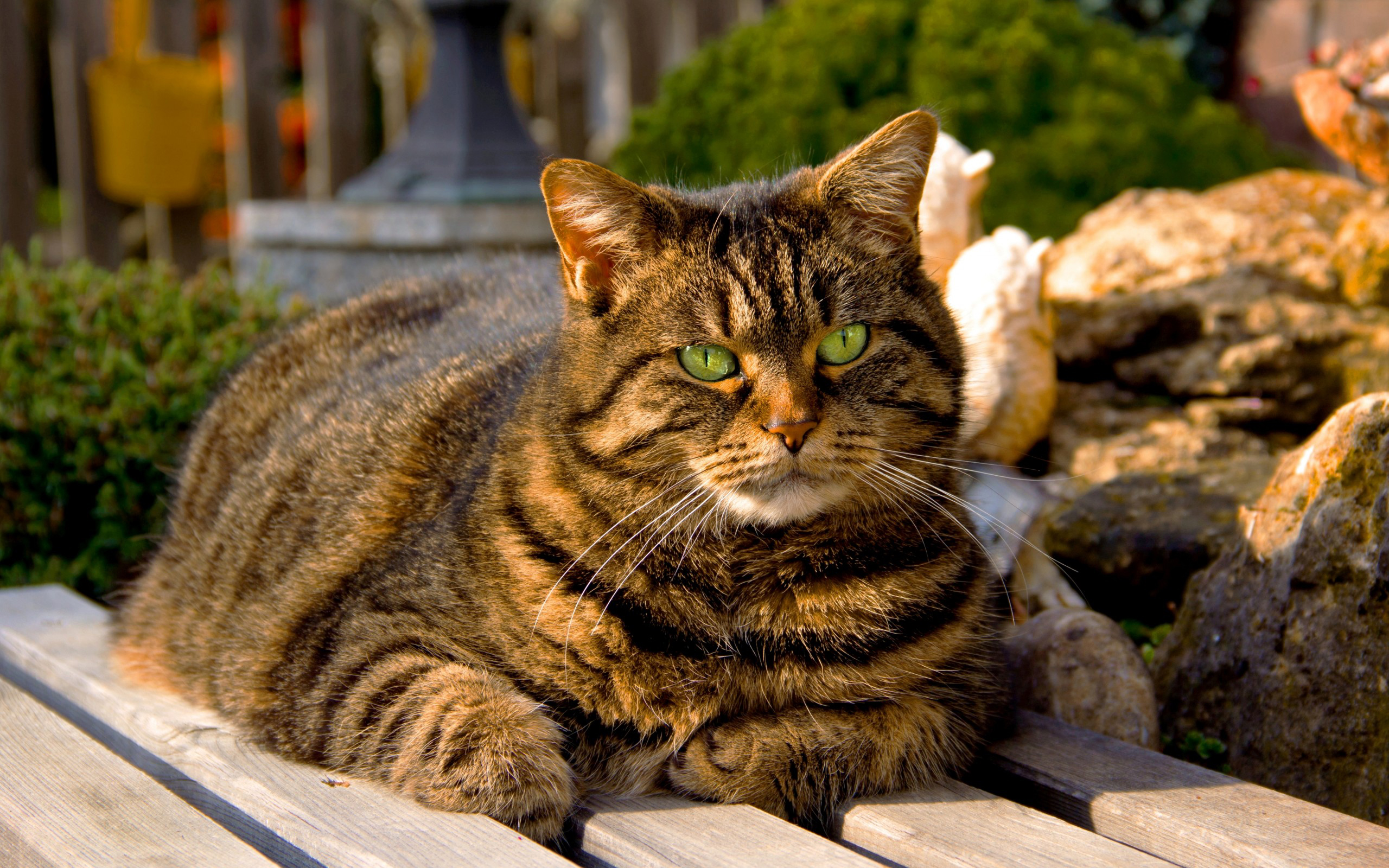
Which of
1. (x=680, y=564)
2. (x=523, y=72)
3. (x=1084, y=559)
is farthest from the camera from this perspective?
(x=523, y=72)

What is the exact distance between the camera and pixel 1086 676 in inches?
87.9

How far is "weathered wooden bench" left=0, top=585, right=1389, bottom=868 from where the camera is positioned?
1.63m

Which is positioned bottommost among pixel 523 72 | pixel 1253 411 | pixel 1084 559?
pixel 1084 559

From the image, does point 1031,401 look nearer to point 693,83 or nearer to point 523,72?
point 693,83

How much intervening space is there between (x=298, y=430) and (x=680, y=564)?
1.06 m

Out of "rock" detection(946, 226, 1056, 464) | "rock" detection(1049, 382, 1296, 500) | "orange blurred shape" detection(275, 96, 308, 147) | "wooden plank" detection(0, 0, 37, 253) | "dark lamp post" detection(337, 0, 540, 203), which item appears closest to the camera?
"rock" detection(946, 226, 1056, 464)

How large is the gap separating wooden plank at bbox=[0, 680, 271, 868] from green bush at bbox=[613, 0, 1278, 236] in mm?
2810

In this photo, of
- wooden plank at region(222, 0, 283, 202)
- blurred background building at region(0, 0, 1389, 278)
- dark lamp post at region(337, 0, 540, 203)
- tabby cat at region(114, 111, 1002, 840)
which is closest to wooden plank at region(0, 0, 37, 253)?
blurred background building at region(0, 0, 1389, 278)

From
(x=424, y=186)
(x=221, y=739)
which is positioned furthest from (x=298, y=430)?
(x=424, y=186)

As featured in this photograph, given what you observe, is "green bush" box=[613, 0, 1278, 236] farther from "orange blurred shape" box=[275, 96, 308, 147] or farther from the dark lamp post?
"orange blurred shape" box=[275, 96, 308, 147]

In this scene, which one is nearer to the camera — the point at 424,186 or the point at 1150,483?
the point at 1150,483

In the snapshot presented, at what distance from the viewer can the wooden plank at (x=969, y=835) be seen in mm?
1614

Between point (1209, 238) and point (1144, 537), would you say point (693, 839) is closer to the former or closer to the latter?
point (1144, 537)

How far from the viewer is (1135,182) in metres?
4.39
